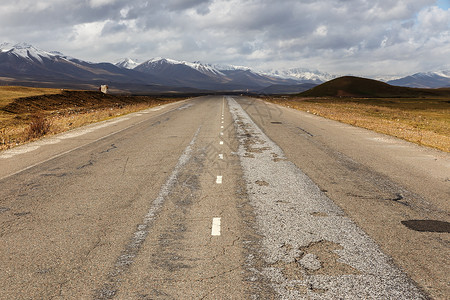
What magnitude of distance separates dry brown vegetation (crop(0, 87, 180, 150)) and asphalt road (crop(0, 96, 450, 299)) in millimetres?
8694

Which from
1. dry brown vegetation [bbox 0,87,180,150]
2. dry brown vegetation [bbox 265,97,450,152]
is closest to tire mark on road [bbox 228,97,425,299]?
dry brown vegetation [bbox 265,97,450,152]

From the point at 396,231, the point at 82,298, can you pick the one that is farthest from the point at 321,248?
the point at 82,298

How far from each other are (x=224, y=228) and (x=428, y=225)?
3177 mm

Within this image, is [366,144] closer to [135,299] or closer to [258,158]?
[258,158]

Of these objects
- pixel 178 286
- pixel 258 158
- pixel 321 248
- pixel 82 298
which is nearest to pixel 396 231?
pixel 321 248

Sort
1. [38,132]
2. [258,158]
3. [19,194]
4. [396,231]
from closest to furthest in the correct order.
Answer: [396,231] → [19,194] → [258,158] → [38,132]

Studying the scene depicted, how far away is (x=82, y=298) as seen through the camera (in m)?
3.59

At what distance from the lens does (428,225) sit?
5.55 meters

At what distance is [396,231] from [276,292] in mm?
2606

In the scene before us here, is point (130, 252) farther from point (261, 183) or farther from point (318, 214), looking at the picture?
point (261, 183)

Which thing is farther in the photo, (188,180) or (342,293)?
(188,180)

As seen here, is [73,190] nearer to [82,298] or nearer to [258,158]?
[82,298]

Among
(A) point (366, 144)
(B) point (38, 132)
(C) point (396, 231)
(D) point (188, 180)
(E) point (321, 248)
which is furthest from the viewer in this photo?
(B) point (38, 132)

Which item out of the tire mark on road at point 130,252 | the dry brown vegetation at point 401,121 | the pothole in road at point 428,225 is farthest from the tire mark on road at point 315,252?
the dry brown vegetation at point 401,121
